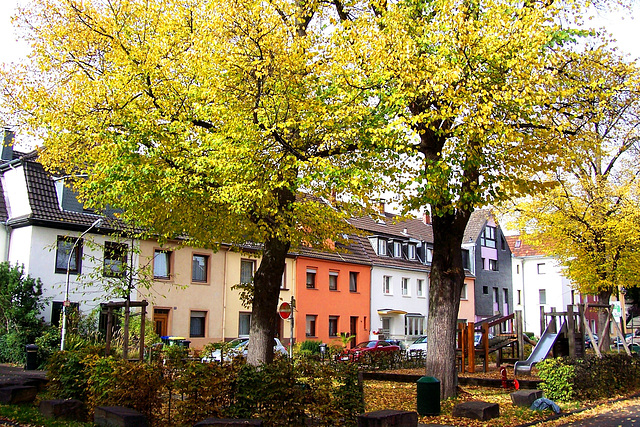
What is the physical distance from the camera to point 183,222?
15.4 meters

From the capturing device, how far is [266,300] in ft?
52.5

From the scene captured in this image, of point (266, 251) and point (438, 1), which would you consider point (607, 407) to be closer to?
point (266, 251)

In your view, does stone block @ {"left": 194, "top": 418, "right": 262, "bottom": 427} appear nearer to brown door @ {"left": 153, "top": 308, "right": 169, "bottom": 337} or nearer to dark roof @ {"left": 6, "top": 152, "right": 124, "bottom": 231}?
dark roof @ {"left": 6, "top": 152, "right": 124, "bottom": 231}

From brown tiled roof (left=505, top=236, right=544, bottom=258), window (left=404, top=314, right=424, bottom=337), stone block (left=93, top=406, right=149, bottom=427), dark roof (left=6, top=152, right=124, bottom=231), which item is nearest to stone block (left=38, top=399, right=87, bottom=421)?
stone block (left=93, top=406, right=149, bottom=427)

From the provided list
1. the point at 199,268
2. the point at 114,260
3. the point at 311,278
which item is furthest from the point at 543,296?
the point at 114,260

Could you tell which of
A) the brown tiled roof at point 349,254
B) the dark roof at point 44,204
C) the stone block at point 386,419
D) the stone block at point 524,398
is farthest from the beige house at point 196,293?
the stone block at point 386,419

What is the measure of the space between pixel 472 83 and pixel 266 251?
6.96 meters

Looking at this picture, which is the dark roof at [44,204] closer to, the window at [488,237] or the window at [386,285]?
the window at [386,285]

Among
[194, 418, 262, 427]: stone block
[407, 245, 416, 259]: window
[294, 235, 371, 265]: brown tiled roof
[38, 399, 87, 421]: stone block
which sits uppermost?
[407, 245, 416, 259]: window

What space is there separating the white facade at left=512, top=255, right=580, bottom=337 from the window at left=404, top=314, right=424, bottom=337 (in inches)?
690

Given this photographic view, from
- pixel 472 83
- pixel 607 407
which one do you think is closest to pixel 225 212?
pixel 472 83

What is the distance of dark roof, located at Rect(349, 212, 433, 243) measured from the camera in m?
47.4

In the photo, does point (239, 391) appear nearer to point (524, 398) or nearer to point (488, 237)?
point (524, 398)

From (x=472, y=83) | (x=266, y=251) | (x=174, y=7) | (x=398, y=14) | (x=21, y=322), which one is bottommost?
(x=21, y=322)
